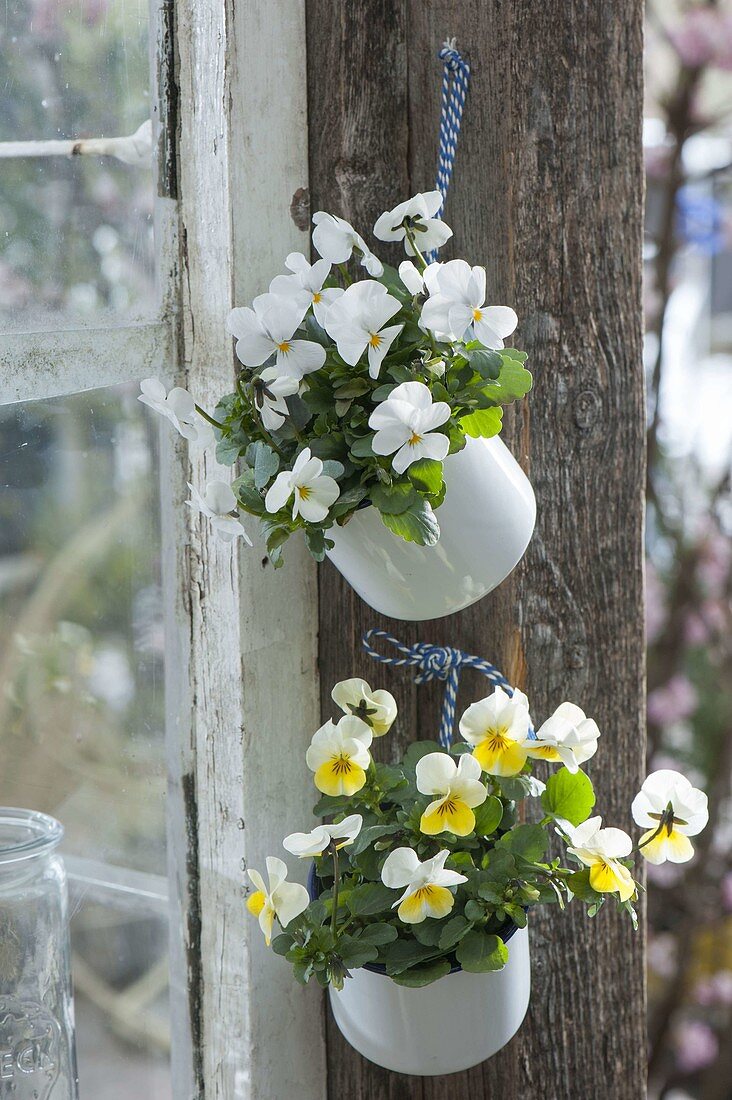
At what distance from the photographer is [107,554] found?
30.3 inches

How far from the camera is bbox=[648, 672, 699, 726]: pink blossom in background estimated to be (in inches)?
89.9

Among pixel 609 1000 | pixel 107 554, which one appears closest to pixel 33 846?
pixel 107 554

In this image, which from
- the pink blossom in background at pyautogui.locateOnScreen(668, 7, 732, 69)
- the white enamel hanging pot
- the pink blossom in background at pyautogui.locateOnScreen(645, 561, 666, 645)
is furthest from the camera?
the pink blossom in background at pyautogui.locateOnScreen(645, 561, 666, 645)

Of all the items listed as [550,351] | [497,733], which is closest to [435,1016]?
[497,733]

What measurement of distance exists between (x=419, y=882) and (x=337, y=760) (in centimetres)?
→ 10

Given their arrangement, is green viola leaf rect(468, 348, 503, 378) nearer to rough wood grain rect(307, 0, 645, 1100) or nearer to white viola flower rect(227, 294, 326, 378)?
white viola flower rect(227, 294, 326, 378)

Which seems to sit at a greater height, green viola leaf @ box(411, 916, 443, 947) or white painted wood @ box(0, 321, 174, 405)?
white painted wood @ box(0, 321, 174, 405)

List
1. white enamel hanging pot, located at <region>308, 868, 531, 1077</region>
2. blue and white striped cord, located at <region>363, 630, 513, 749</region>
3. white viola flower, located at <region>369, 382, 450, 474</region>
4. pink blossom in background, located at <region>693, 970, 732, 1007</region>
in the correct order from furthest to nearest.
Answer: pink blossom in background, located at <region>693, 970, 732, 1007</region>
blue and white striped cord, located at <region>363, 630, 513, 749</region>
white enamel hanging pot, located at <region>308, 868, 531, 1077</region>
white viola flower, located at <region>369, 382, 450, 474</region>

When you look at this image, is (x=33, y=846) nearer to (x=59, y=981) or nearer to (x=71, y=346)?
(x=59, y=981)

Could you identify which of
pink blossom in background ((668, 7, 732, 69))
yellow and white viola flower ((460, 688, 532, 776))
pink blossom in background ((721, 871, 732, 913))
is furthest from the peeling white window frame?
pink blossom in background ((721, 871, 732, 913))

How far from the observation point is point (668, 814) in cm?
68

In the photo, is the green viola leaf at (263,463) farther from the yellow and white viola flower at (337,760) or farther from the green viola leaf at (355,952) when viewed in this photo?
the green viola leaf at (355,952)

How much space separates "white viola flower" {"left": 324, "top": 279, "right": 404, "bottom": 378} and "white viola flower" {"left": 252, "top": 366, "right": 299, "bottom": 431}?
0.14ft

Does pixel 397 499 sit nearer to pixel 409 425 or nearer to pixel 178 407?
pixel 409 425
